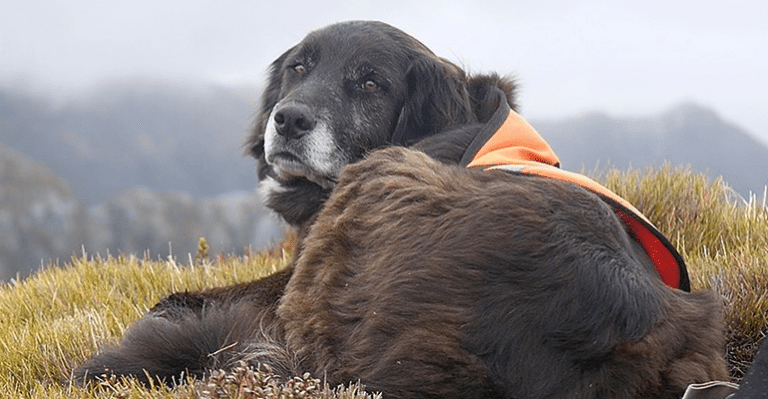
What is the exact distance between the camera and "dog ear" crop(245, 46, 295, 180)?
4.87 m

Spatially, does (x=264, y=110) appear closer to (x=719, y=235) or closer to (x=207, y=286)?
(x=207, y=286)

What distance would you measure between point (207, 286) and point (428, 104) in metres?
1.86

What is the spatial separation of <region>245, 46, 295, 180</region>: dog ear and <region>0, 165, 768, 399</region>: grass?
3.05 ft

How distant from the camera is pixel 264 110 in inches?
197

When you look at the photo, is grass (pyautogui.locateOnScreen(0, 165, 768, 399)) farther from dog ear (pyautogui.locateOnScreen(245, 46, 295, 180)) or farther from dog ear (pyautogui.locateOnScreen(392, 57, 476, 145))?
dog ear (pyautogui.locateOnScreen(392, 57, 476, 145))

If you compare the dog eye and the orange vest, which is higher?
the dog eye

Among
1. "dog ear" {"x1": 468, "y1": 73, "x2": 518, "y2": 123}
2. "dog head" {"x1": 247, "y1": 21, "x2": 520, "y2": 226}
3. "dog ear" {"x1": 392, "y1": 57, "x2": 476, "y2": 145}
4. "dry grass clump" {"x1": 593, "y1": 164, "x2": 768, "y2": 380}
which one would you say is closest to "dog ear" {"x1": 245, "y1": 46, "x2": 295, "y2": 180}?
"dog head" {"x1": 247, "y1": 21, "x2": 520, "y2": 226}

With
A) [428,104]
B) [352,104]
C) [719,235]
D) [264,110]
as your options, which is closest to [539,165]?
[428,104]

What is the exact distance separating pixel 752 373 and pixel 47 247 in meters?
12.7

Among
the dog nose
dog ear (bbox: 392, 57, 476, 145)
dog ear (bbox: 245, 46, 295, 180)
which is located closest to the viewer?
the dog nose

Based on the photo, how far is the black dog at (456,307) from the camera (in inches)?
98.5

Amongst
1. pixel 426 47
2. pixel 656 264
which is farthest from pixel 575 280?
pixel 426 47

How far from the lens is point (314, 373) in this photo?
2.90 metres

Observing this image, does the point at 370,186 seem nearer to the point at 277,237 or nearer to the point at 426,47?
the point at 426,47
